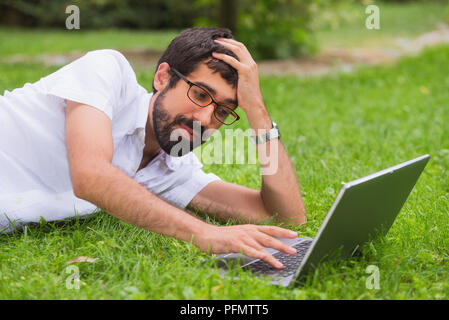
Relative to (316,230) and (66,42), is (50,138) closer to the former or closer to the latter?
(316,230)

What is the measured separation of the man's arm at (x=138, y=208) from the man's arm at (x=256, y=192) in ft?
2.20

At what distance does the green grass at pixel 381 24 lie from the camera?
38.6 feet

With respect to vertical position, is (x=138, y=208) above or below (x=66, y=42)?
above

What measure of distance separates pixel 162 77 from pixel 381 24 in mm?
17408

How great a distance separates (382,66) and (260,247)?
8.09 meters

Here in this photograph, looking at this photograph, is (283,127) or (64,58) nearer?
(283,127)

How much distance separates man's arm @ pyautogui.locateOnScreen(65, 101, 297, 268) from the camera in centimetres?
219

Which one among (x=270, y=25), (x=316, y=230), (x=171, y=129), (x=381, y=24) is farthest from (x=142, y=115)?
(x=381, y=24)

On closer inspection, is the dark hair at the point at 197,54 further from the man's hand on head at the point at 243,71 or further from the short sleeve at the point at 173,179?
the short sleeve at the point at 173,179

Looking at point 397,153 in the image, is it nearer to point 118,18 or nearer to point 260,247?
point 260,247

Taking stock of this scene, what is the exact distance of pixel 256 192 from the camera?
10.2ft

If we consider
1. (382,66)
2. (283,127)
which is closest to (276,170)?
(283,127)

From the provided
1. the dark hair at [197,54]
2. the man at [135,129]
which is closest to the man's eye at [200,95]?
the man at [135,129]
